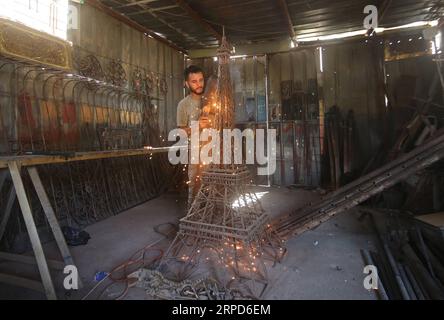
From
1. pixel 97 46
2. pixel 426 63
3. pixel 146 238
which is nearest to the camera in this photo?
pixel 146 238

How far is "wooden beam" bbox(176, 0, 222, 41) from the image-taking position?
22.4 ft

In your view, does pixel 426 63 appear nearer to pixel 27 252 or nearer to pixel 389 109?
pixel 389 109

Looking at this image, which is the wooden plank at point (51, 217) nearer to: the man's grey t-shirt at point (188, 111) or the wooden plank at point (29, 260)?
the wooden plank at point (29, 260)

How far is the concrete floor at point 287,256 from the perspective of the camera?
3.41 meters

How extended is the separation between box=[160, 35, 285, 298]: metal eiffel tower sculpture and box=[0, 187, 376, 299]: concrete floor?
1.20 ft

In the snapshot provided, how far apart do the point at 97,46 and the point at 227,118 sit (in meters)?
4.36

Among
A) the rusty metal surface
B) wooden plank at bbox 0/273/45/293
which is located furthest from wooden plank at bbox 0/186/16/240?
the rusty metal surface

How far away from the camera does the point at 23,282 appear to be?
3379mm

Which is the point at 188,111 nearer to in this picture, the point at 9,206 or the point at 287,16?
the point at 9,206

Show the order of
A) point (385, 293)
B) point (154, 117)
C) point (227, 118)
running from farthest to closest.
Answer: point (154, 117) < point (227, 118) < point (385, 293)

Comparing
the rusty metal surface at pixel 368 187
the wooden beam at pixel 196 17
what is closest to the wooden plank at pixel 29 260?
the rusty metal surface at pixel 368 187
